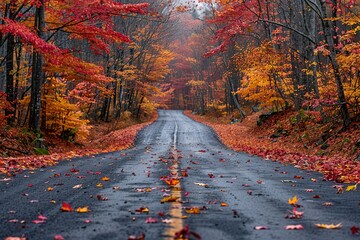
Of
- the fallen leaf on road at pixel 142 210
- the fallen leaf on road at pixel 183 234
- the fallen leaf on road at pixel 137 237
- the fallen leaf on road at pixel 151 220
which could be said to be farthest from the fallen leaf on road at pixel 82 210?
the fallen leaf on road at pixel 183 234

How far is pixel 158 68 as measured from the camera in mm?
40094

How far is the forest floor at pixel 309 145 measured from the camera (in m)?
10.1

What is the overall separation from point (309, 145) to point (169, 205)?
1293 cm

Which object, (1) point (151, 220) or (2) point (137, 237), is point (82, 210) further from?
(2) point (137, 237)

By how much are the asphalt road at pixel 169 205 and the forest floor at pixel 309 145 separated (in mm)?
1705

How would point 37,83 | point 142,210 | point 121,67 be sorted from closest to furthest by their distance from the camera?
point 142,210 < point 37,83 < point 121,67

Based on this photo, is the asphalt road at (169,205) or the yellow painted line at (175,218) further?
the asphalt road at (169,205)

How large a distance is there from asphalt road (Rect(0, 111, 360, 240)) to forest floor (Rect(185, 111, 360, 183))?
1.71 metres

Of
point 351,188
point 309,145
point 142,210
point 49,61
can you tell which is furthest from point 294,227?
point 309,145

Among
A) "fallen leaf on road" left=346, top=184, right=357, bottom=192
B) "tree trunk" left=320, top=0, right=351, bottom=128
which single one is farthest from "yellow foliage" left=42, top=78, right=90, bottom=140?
"fallen leaf on road" left=346, top=184, right=357, bottom=192

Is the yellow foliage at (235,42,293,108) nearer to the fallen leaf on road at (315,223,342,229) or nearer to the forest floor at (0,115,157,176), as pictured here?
the forest floor at (0,115,157,176)

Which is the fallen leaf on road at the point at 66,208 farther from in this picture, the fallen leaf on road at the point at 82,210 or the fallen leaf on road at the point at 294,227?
the fallen leaf on road at the point at 294,227

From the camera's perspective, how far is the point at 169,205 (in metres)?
5.00

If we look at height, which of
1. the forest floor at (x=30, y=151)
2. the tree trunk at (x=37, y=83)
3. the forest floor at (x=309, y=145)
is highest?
the tree trunk at (x=37, y=83)
